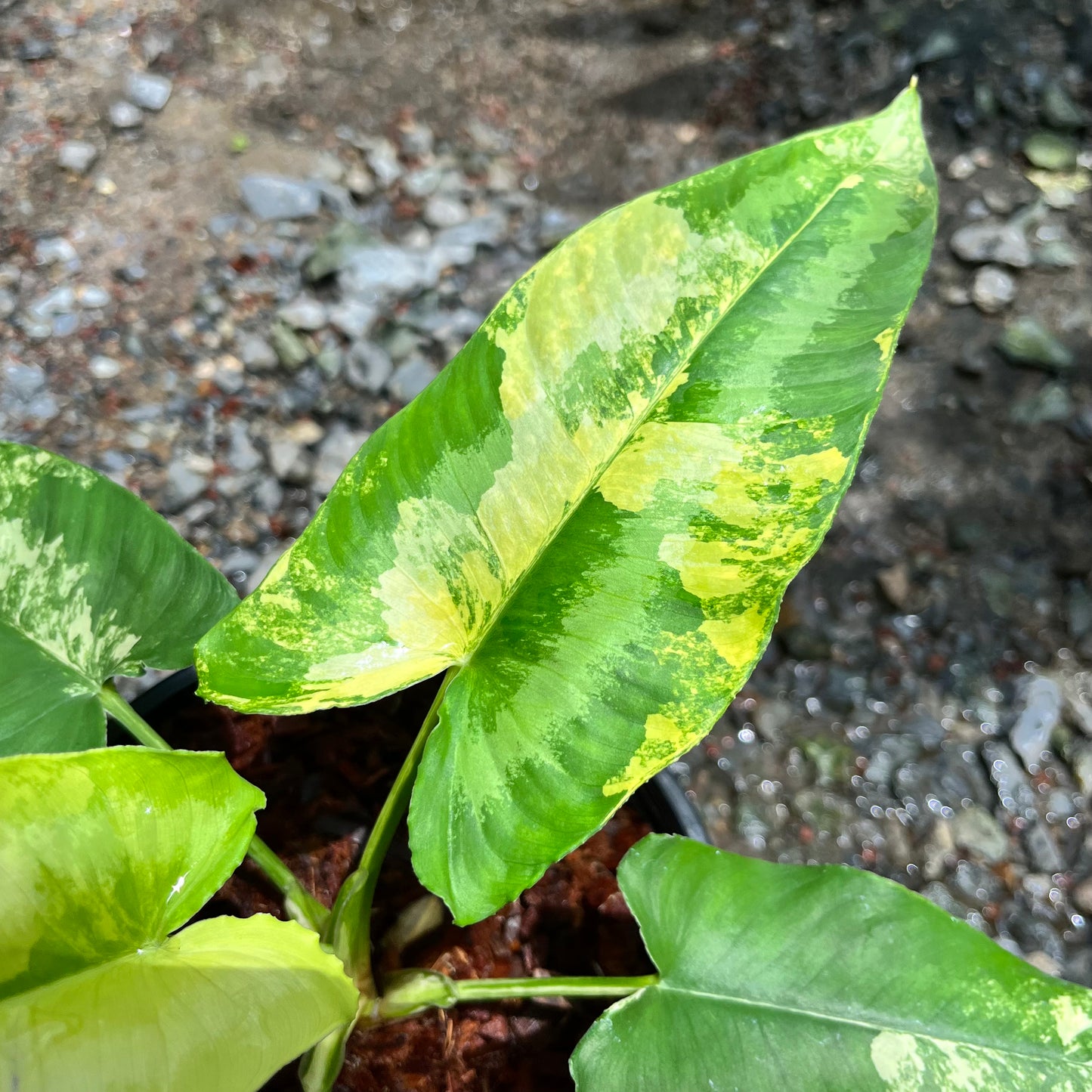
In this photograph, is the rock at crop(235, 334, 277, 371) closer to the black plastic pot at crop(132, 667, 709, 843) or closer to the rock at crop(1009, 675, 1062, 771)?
the black plastic pot at crop(132, 667, 709, 843)

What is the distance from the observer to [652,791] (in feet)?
2.31

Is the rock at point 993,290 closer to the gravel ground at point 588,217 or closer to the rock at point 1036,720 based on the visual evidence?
the gravel ground at point 588,217

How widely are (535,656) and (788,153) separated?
312 mm

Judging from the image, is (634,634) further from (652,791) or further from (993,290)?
(993,290)

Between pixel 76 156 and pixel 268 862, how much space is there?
1.15 metres

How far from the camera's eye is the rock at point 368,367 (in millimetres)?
1227

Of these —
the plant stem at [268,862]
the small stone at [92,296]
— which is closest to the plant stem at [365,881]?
the plant stem at [268,862]

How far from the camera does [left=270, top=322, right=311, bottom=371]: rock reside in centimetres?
123

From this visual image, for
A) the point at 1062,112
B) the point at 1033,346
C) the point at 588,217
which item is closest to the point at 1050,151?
the point at 1062,112

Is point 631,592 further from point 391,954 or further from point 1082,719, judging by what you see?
point 1082,719

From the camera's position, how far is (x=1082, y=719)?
1084 millimetres

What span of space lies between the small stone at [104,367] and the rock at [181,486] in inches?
5.9

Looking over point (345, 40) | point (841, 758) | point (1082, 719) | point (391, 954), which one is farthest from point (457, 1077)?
point (345, 40)

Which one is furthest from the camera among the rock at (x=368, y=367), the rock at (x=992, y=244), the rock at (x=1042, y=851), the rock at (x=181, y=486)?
the rock at (x=992, y=244)
